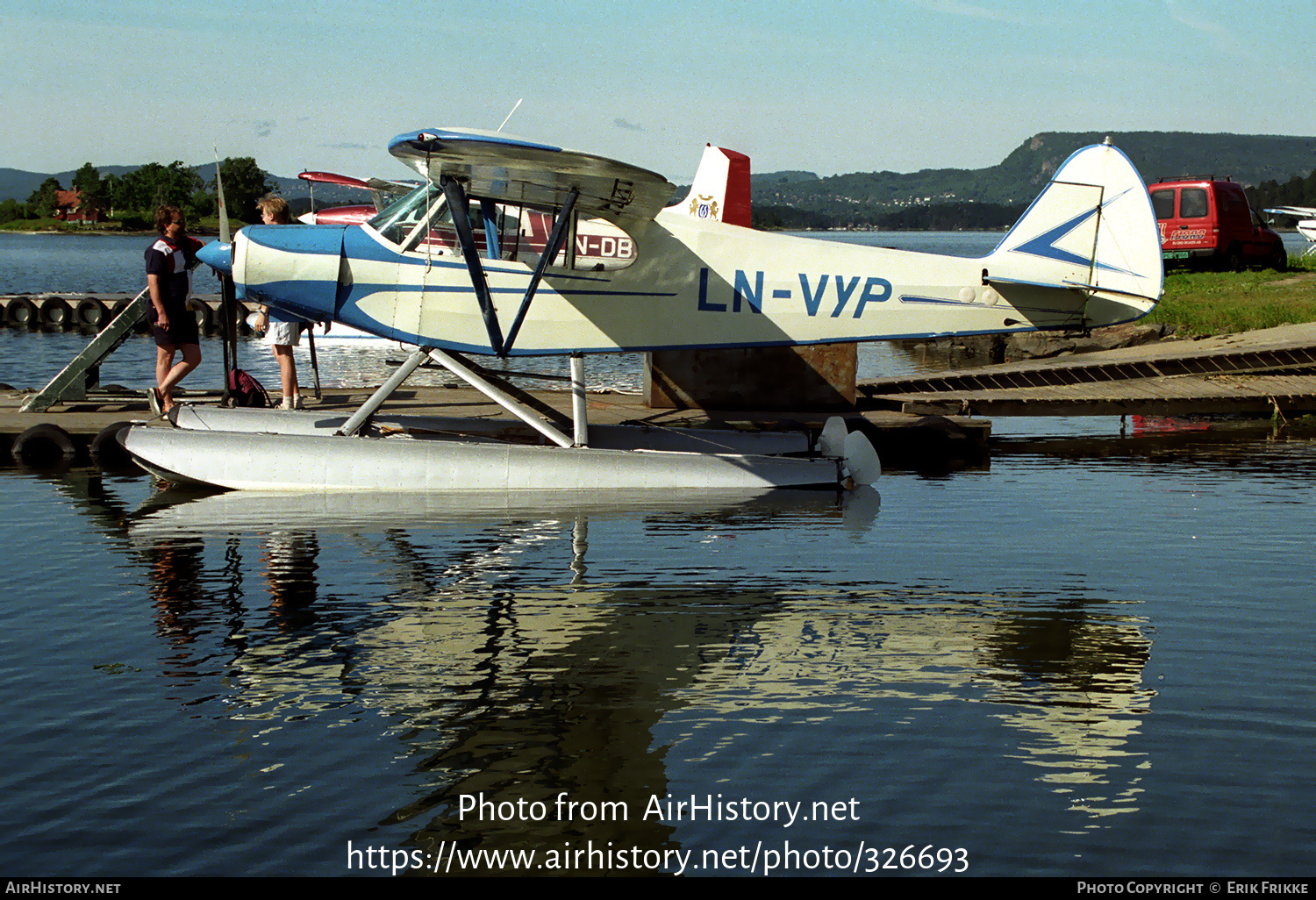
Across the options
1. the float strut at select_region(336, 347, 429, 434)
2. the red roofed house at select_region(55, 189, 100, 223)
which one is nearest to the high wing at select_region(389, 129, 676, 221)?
the float strut at select_region(336, 347, 429, 434)

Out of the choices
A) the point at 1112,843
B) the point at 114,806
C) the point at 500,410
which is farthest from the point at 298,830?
the point at 500,410

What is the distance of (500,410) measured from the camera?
1346 centimetres

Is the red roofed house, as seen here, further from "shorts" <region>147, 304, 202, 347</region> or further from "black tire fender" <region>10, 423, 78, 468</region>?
"shorts" <region>147, 304, 202, 347</region>

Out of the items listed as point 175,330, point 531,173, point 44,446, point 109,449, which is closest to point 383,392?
point 531,173

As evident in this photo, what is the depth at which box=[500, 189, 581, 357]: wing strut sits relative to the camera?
9922 millimetres

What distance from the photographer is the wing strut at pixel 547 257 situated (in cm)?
992

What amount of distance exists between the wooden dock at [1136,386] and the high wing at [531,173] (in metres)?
5.41

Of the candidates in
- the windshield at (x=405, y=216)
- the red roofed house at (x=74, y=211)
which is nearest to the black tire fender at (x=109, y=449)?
the windshield at (x=405, y=216)

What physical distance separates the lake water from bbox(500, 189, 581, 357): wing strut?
168 cm

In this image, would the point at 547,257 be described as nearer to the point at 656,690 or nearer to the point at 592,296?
the point at 592,296

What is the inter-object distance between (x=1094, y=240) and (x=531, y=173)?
5118 mm

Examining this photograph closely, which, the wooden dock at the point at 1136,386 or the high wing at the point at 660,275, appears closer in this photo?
the high wing at the point at 660,275

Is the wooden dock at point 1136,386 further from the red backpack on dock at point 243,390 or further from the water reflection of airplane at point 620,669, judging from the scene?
the water reflection of airplane at point 620,669

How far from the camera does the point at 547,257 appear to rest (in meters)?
10.0
